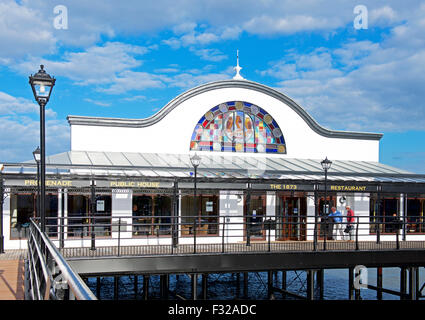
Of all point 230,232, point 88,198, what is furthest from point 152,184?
point 230,232

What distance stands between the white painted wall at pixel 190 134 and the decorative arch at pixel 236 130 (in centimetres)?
32

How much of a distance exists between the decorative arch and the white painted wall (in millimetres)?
322

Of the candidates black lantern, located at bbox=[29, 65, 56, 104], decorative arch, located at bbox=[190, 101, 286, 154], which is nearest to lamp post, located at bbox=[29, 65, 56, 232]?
black lantern, located at bbox=[29, 65, 56, 104]

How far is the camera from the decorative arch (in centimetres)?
2648

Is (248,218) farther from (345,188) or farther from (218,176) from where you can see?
(345,188)

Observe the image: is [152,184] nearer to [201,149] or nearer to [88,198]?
[88,198]

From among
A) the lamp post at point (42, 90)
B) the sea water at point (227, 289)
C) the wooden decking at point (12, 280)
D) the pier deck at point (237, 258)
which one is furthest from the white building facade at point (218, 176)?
the lamp post at point (42, 90)

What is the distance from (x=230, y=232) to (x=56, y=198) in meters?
7.88

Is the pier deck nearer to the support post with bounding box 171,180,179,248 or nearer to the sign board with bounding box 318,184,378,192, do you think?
the support post with bounding box 171,180,179,248

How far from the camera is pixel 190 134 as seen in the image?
86.3 feet

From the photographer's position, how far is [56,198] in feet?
68.4

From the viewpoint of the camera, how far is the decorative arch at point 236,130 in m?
26.5

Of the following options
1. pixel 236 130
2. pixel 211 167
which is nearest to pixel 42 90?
pixel 211 167

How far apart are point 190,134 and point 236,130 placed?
101 inches
